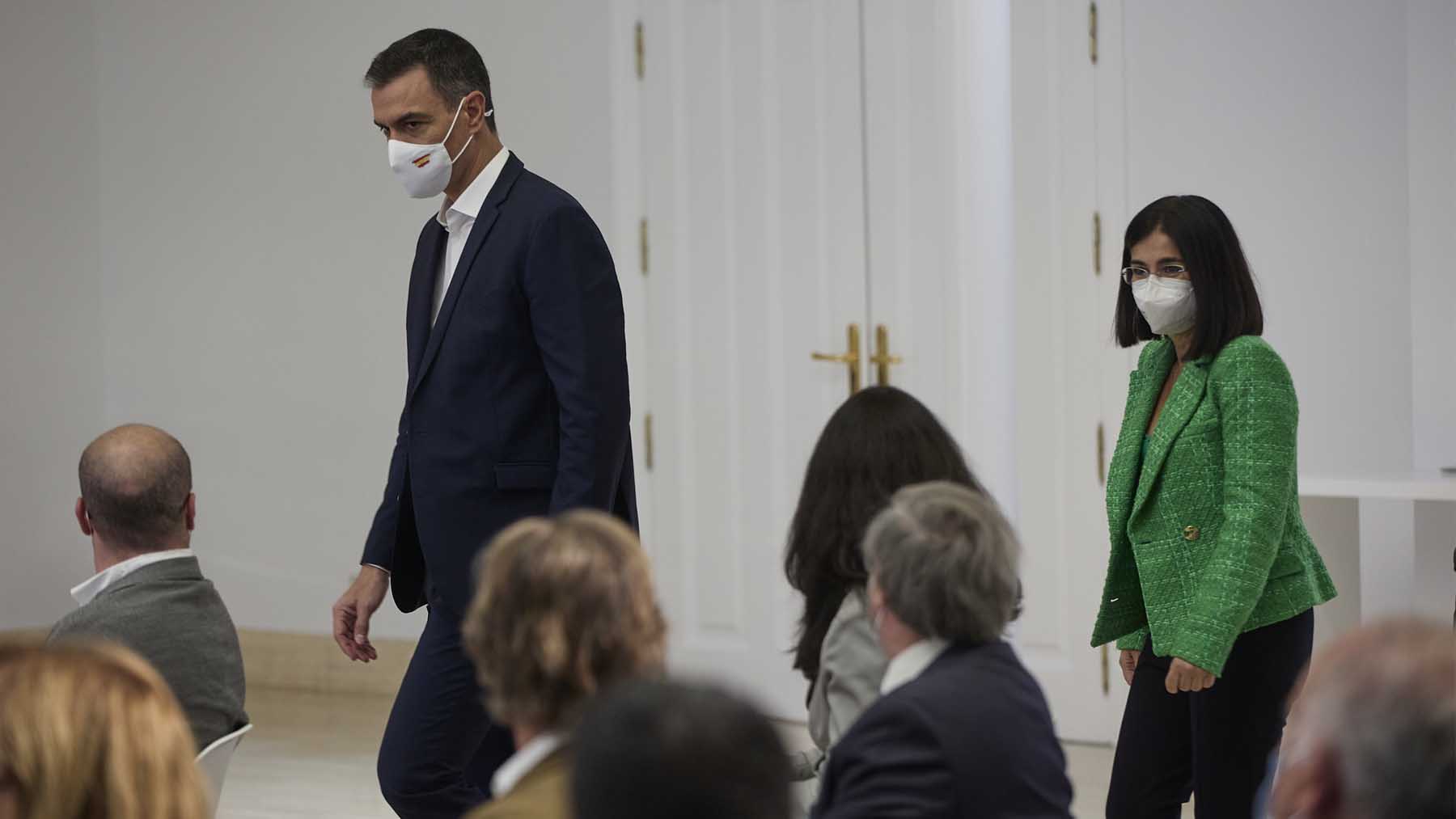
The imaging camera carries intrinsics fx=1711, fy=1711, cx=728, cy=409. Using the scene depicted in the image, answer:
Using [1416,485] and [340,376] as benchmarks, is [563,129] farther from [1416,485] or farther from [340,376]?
[1416,485]

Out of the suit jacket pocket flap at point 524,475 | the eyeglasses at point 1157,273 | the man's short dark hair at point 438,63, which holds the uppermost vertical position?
the man's short dark hair at point 438,63

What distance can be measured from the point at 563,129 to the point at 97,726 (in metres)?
4.67

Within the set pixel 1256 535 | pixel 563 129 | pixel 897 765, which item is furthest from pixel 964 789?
pixel 563 129

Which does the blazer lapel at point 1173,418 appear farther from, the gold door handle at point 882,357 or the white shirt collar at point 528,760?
the gold door handle at point 882,357

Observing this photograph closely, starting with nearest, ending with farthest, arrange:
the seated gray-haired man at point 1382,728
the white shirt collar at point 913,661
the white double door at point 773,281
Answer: the seated gray-haired man at point 1382,728, the white shirt collar at point 913,661, the white double door at point 773,281

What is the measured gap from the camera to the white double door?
5176 millimetres

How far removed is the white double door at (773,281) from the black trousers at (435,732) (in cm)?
246

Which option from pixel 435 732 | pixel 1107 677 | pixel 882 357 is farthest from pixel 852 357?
pixel 435 732

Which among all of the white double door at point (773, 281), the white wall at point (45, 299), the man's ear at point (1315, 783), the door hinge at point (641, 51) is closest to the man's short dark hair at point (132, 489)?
the man's ear at point (1315, 783)

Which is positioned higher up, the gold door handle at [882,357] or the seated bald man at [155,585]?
the gold door handle at [882,357]

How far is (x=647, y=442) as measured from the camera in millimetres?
5691

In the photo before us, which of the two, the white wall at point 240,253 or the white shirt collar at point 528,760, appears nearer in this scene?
the white shirt collar at point 528,760

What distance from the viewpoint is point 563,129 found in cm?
582

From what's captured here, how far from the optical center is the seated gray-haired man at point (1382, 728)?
1.22 meters
